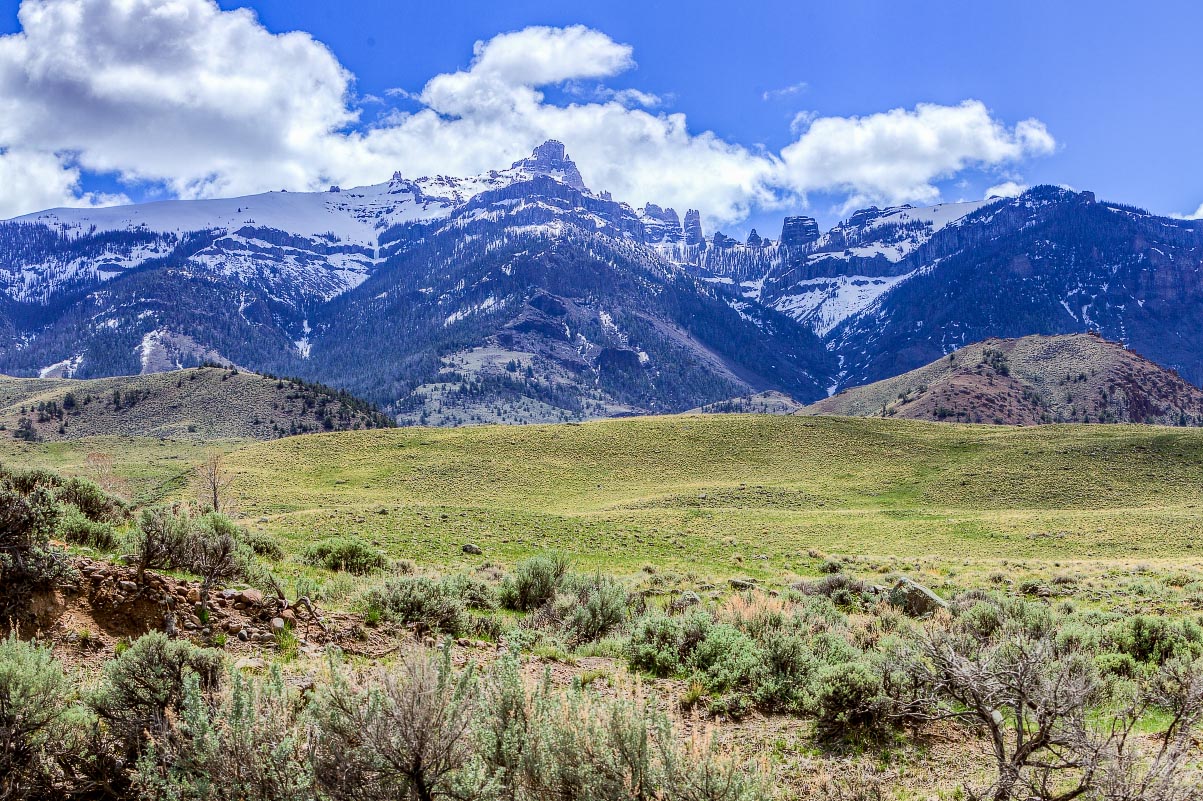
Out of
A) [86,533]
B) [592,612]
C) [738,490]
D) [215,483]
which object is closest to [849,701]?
[592,612]

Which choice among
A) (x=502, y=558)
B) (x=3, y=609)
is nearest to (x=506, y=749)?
(x=3, y=609)

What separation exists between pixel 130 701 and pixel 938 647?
679 cm

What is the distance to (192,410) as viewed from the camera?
453 feet

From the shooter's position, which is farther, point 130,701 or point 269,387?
point 269,387

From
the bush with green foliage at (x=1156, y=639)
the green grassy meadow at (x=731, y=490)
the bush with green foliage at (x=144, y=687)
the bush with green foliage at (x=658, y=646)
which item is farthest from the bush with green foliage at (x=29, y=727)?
the green grassy meadow at (x=731, y=490)

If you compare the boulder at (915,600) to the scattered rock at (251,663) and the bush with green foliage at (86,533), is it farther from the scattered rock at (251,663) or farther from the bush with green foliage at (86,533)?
the bush with green foliage at (86,533)

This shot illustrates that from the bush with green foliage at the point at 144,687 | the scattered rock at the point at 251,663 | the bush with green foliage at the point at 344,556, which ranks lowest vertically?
the bush with green foliage at the point at 344,556

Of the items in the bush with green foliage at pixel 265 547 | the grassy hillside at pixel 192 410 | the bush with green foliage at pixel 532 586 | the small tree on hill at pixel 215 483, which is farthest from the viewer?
the grassy hillside at pixel 192 410

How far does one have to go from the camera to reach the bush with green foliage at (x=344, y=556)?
14875 millimetres

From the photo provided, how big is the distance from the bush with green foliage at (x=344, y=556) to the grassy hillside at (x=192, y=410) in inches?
4519

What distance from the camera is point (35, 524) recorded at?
7.36 m

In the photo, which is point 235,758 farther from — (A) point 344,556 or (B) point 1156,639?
(B) point 1156,639

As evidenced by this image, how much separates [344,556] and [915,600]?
42.3 ft

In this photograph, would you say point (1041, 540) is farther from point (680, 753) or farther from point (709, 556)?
point (680, 753)
